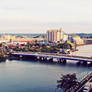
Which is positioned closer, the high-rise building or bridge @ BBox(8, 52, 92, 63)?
bridge @ BBox(8, 52, 92, 63)

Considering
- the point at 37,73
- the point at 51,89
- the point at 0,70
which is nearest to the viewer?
the point at 51,89

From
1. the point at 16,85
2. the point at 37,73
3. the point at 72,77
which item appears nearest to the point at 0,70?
the point at 37,73

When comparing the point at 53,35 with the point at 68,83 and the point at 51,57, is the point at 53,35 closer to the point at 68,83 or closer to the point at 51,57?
the point at 51,57

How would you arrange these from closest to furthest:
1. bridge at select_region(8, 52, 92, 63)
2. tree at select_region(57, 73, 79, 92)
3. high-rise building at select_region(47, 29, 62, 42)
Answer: tree at select_region(57, 73, 79, 92), bridge at select_region(8, 52, 92, 63), high-rise building at select_region(47, 29, 62, 42)

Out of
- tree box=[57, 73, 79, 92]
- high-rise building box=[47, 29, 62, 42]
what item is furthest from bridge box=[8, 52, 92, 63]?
high-rise building box=[47, 29, 62, 42]

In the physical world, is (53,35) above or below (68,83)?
above

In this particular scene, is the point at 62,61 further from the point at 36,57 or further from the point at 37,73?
the point at 37,73

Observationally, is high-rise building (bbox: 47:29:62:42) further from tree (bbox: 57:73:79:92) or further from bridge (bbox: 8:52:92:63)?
tree (bbox: 57:73:79:92)

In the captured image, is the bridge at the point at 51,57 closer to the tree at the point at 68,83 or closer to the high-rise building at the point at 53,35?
the tree at the point at 68,83

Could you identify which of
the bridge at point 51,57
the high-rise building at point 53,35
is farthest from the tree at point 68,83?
the high-rise building at point 53,35

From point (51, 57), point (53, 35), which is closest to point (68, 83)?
point (51, 57)

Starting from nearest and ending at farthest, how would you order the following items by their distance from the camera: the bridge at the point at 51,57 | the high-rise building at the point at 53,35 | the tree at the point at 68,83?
the tree at the point at 68,83, the bridge at the point at 51,57, the high-rise building at the point at 53,35
